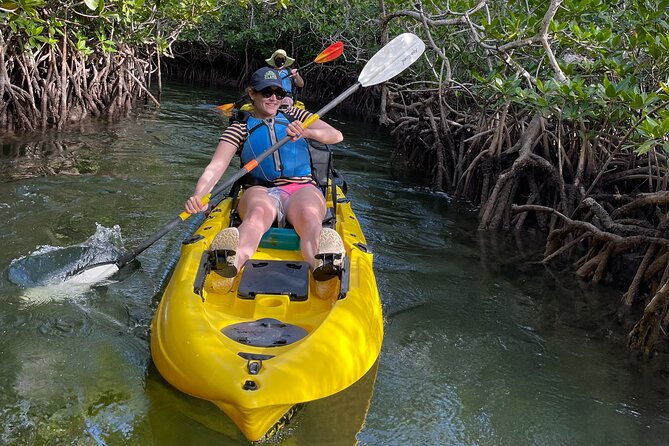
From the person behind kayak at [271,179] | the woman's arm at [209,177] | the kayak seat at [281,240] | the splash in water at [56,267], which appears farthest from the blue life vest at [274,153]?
the splash in water at [56,267]

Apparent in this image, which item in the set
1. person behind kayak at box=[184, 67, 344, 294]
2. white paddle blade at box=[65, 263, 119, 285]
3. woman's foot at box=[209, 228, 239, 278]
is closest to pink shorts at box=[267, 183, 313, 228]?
person behind kayak at box=[184, 67, 344, 294]

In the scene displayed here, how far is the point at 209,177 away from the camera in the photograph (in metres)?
3.41

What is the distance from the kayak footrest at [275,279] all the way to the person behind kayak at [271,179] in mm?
58

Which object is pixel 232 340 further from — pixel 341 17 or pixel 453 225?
pixel 341 17

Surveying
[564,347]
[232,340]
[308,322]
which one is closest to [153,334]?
[232,340]

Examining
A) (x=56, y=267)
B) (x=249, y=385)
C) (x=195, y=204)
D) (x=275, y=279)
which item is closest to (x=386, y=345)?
(x=275, y=279)

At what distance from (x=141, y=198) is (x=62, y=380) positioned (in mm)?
3026

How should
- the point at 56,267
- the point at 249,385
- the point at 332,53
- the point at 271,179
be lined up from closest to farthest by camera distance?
the point at 249,385, the point at 271,179, the point at 56,267, the point at 332,53

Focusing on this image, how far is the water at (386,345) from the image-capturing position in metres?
2.67

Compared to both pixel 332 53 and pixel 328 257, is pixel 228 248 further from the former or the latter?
pixel 332 53

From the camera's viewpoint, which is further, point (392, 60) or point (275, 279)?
point (392, 60)

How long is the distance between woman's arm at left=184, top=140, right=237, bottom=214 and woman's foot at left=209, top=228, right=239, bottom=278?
0.33 meters

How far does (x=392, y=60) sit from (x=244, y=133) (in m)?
1.36

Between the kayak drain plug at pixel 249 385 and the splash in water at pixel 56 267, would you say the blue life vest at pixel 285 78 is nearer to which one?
the splash in water at pixel 56 267
